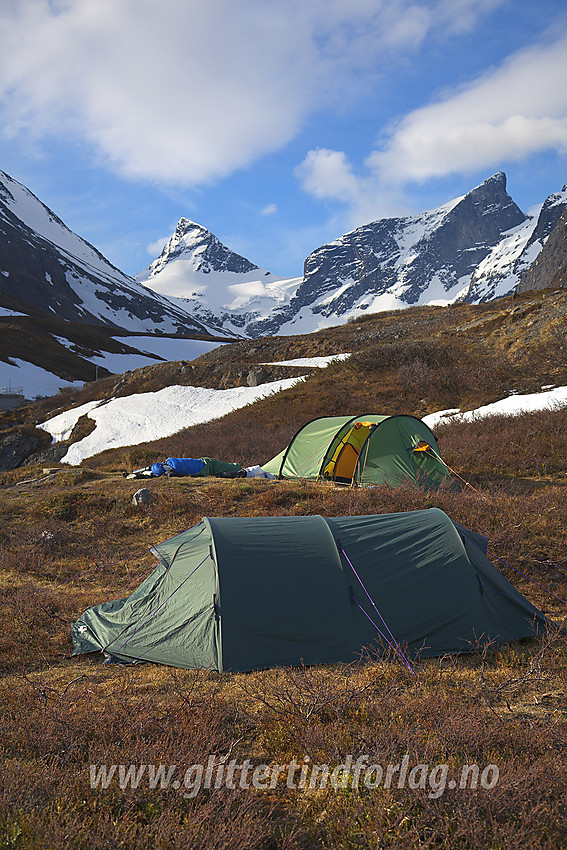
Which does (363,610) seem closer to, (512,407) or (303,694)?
(303,694)

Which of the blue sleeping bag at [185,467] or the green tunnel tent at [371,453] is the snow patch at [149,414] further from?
the green tunnel tent at [371,453]

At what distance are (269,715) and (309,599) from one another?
6.04 ft

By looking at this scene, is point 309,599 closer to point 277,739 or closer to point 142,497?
point 277,739

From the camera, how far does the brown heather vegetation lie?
3.15 m

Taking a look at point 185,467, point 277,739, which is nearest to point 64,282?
point 185,467

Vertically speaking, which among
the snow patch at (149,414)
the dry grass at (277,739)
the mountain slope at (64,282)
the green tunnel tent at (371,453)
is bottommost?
the dry grass at (277,739)

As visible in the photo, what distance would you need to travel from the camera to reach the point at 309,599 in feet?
20.6

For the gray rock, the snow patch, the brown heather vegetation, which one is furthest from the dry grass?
the snow patch

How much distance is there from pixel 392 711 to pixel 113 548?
791cm

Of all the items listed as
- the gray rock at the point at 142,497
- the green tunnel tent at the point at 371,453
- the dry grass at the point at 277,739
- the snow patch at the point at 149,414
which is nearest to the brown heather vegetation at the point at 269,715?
the dry grass at the point at 277,739

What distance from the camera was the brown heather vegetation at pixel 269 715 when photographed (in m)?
3.15

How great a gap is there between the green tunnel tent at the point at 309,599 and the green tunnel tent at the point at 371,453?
5.97m

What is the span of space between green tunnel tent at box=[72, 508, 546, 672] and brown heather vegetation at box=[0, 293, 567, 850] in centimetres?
27

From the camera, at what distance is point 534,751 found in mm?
3918
